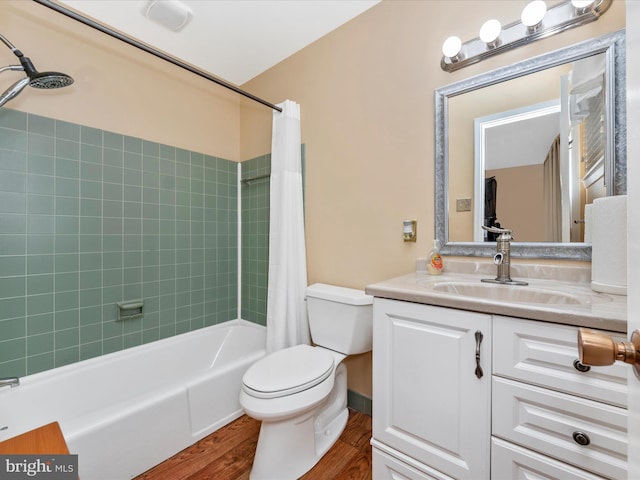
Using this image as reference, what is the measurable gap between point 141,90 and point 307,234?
147 cm

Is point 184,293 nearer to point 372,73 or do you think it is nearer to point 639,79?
point 372,73

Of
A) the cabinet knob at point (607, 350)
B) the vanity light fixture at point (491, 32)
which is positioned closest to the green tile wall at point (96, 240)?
the vanity light fixture at point (491, 32)

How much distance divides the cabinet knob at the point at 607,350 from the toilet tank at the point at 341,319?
1110 millimetres

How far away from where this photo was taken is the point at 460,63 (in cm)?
140

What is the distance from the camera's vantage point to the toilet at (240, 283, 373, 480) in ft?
4.11

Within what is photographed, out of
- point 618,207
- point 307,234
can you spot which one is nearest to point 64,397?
point 307,234

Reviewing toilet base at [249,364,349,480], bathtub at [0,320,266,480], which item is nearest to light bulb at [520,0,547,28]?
toilet base at [249,364,349,480]

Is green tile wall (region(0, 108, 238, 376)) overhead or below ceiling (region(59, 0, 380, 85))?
below

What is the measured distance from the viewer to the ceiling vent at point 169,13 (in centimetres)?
162

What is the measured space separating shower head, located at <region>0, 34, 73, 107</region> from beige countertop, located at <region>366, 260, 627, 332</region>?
165 centimetres

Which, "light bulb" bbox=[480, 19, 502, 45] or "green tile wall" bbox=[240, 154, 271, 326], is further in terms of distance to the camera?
"green tile wall" bbox=[240, 154, 271, 326]

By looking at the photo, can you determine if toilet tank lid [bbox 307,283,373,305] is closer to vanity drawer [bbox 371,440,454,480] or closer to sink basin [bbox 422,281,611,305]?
sink basin [bbox 422,281,611,305]

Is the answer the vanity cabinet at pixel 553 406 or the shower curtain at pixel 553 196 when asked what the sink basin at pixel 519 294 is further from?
the shower curtain at pixel 553 196

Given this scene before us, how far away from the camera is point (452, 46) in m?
1.38
